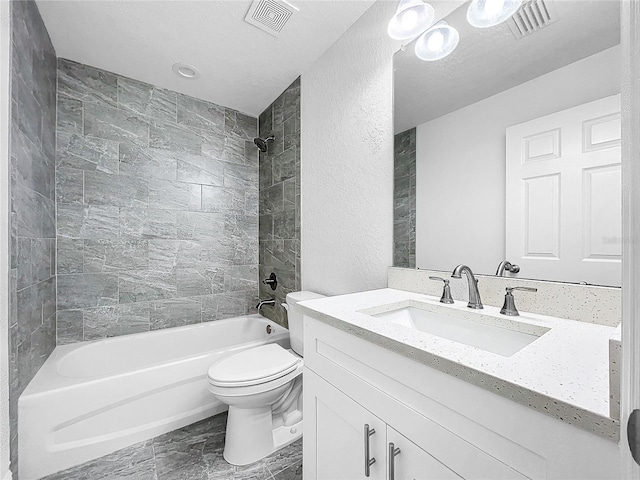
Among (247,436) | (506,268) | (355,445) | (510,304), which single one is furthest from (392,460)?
(247,436)

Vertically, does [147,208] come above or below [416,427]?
above

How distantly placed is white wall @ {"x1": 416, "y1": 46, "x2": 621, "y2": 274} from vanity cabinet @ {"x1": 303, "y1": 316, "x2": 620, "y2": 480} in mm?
632

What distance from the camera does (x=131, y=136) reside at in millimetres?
2160

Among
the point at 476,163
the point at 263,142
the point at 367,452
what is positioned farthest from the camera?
the point at 263,142

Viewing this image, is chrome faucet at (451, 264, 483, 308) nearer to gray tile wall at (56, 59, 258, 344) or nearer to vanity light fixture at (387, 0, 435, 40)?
vanity light fixture at (387, 0, 435, 40)

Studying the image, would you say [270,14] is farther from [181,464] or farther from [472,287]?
[181,464]

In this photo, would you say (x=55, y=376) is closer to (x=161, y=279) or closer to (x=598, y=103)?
(x=161, y=279)

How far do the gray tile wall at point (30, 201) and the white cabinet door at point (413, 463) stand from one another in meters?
1.58

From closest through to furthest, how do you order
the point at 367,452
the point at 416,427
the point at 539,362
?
the point at 539,362, the point at 416,427, the point at 367,452

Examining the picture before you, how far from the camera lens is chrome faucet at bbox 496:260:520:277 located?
101 cm

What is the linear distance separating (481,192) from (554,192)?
247 mm

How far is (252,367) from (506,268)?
1.31 meters

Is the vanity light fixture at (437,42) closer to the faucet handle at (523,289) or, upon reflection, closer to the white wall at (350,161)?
the white wall at (350,161)

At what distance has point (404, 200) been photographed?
1.42 metres
